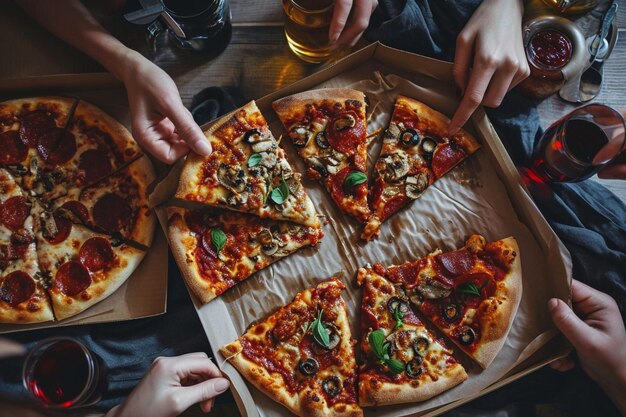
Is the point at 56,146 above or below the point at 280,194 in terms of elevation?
above

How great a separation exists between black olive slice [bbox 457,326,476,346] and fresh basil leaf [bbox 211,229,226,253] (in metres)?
1.88

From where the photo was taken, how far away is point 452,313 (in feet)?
12.1

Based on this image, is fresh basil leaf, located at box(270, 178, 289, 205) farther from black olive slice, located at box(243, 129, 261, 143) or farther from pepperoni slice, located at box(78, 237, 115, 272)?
pepperoni slice, located at box(78, 237, 115, 272)

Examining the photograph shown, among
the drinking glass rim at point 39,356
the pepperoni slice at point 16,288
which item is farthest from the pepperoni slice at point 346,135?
the pepperoni slice at point 16,288

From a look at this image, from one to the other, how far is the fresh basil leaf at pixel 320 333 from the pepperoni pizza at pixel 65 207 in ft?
4.52

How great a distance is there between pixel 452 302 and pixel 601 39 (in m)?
2.40

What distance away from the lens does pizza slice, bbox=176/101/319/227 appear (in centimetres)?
374

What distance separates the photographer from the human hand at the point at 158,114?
132 inches

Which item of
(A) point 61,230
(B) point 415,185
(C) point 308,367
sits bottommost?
(C) point 308,367

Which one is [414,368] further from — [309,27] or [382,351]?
[309,27]

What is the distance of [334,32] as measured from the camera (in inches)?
139

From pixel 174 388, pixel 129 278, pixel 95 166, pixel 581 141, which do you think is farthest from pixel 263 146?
pixel 581 141

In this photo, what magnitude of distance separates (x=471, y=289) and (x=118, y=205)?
2.72 meters

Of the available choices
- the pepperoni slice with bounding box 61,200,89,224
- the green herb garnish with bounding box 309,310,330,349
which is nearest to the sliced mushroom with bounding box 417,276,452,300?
the green herb garnish with bounding box 309,310,330,349
